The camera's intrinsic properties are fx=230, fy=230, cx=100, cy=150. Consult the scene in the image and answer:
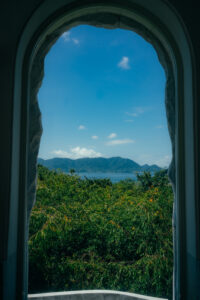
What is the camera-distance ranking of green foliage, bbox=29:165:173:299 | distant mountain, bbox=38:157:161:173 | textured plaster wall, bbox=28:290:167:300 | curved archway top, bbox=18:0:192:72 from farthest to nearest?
distant mountain, bbox=38:157:161:173, green foliage, bbox=29:165:173:299, textured plaster wall, bbox=28:290:167:300, curved archway top, bbox=18:0:192:72

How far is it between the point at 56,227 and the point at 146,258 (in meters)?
0.94

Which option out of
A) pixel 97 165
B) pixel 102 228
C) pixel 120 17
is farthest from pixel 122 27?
pixel 97 165

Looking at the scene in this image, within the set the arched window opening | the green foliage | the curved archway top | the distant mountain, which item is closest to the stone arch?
the curved archway top

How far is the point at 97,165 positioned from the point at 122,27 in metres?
2.36

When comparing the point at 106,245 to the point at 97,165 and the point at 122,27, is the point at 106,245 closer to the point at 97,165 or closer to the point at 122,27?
the point at 97,165

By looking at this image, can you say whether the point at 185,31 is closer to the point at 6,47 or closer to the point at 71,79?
the point at 6,47

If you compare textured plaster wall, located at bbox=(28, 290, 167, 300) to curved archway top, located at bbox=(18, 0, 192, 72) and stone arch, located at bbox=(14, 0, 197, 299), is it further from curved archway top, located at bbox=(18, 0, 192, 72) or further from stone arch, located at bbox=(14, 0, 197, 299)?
curved archway top, located at bbox=(18, 0, 192, 72)

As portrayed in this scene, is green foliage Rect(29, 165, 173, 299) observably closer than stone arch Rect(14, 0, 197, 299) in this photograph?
No

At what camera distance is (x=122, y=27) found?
4.25 ft

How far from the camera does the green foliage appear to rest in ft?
7.37

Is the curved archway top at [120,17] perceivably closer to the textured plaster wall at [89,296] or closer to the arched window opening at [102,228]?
the arched window opening at [102,228]

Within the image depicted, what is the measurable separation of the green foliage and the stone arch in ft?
3.99

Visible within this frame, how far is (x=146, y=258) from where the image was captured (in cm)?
222

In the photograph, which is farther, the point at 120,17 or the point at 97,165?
the point at 97,165
